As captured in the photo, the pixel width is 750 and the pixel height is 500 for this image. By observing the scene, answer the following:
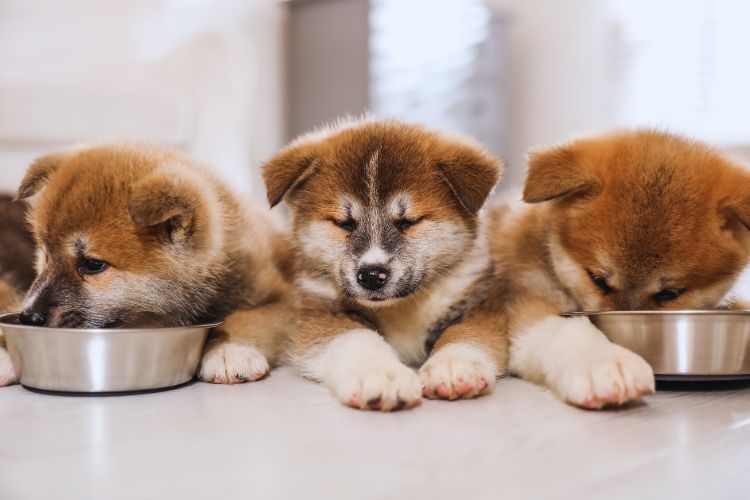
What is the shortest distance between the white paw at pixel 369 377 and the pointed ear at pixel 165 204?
0.51m

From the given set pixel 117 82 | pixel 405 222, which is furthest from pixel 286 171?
pixel 117 82

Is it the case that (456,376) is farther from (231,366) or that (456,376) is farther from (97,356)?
(97,356)

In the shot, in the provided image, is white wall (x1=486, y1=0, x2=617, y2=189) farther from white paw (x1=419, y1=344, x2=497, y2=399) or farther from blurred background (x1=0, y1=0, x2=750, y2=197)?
white paw (x1=419, y1=344, x2=497, y2=399)

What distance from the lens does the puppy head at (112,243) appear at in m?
1.77

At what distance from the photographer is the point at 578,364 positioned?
158 centimetres

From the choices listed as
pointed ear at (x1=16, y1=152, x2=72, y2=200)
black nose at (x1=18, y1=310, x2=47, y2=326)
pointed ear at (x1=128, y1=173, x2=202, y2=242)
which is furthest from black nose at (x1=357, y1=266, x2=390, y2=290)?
pointed ear at (x1=16, y1=152, x2=72, y2=200)

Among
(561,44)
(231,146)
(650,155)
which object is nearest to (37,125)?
(231,146)

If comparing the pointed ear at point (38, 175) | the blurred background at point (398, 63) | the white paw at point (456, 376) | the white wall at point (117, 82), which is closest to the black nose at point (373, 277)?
the white paw at point (456, 376)

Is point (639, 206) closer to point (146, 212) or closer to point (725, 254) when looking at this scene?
point (725, 254)

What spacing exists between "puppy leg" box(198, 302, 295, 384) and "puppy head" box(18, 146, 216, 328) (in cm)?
16

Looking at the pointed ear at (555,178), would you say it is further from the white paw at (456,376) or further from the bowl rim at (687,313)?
the white paw at (456,376)

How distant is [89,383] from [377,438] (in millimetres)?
731

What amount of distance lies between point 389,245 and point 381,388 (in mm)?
475

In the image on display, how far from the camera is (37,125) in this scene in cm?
387
